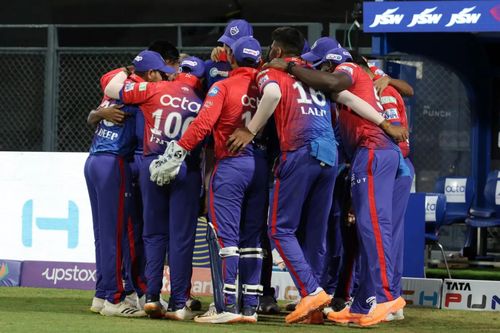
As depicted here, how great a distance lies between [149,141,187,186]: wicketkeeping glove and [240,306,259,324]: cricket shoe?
1.21m

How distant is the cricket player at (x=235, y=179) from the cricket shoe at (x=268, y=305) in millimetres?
1123

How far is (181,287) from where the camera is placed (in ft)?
32.4

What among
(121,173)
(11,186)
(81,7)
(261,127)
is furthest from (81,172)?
(81,7)

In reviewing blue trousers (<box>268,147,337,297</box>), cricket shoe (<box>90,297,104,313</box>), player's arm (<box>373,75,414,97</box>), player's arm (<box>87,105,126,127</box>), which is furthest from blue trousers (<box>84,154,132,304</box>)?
player's arm (<box>373,75,414,97</box>)

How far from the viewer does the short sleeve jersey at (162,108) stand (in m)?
9.89

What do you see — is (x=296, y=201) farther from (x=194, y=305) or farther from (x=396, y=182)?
(x=194, y=305)

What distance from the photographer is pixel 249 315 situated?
965 centimetres

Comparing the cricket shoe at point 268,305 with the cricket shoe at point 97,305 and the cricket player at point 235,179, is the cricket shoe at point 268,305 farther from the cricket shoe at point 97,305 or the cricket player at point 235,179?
the cricket shoe at point 97,305

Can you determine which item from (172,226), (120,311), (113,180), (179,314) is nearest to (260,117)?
(172,226)

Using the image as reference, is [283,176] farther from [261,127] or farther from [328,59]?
[328,59]

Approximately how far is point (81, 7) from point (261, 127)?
1243cm

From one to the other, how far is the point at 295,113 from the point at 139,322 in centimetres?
207

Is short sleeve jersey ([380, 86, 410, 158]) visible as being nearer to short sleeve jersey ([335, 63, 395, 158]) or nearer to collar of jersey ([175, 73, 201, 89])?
short sleeve jersey ([335, 63, 395, 158])

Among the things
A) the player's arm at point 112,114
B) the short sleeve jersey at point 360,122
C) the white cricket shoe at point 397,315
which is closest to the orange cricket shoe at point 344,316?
the white cricket shoe at point 397,315
